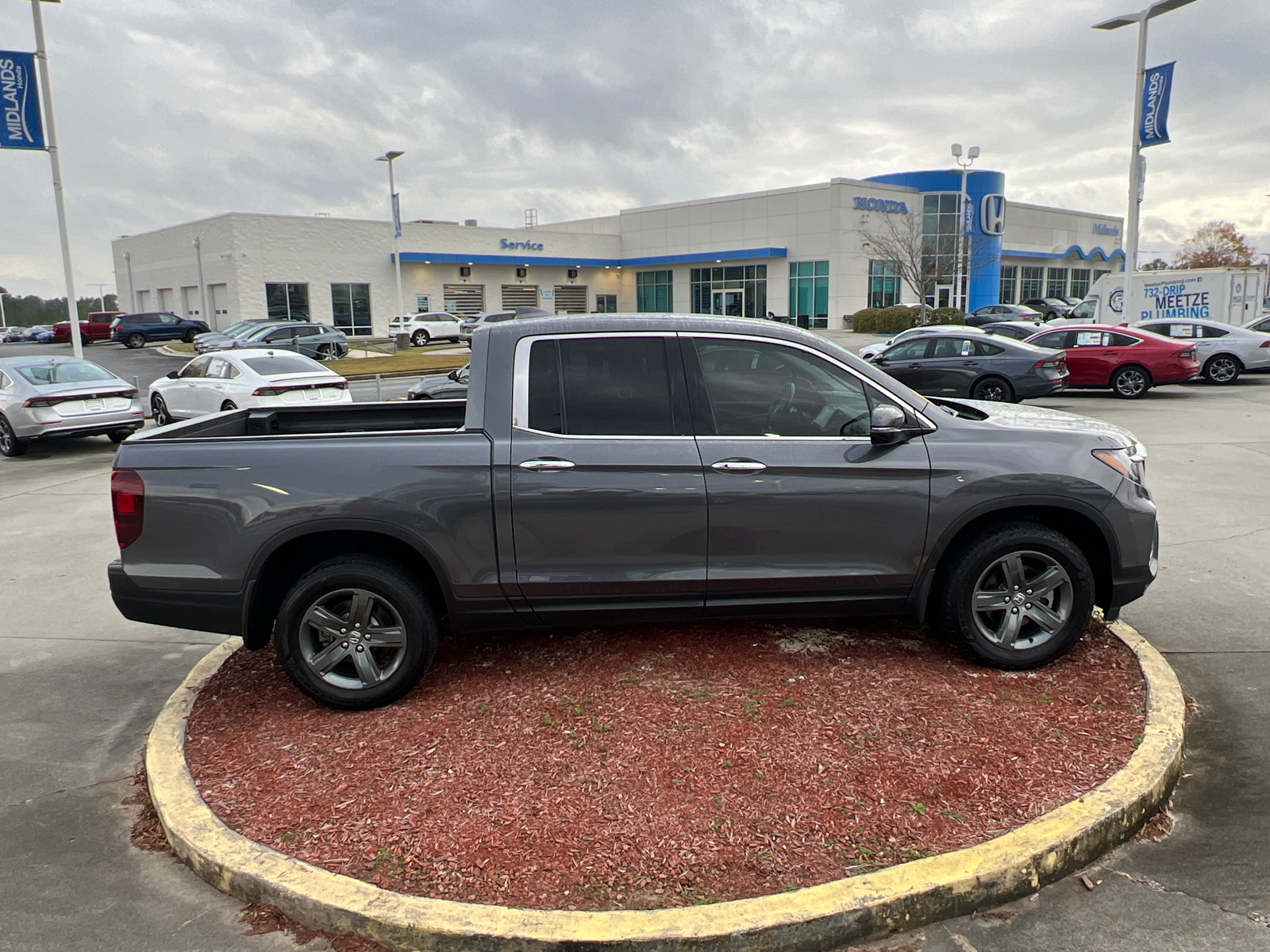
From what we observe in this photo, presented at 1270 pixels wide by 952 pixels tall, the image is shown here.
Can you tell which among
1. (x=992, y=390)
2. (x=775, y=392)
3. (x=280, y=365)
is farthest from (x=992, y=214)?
(x=775, y=392)

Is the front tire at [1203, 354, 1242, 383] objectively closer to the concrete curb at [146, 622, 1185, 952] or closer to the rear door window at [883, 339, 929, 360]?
the rear door window at [883, 339, 929, 360]

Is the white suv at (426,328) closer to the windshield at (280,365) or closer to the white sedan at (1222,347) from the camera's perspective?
the windshield at (280,365)

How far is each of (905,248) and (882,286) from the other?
370 cm

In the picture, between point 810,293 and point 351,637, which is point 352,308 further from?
point 351,637

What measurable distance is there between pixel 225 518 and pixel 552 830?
2.04 metres

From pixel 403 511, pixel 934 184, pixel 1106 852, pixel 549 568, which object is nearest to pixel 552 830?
pixel 549 568

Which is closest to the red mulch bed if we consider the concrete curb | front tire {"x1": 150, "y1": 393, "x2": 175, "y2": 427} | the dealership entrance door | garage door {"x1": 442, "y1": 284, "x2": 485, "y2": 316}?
the concrete curb

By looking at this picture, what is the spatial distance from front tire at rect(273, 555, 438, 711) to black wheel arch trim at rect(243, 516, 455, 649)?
0.45 ft

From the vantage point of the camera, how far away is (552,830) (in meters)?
3.32

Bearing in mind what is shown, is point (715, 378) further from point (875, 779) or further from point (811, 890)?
point (811, 890)

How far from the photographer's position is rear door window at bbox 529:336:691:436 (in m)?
4.30

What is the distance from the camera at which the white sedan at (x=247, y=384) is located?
1484cm

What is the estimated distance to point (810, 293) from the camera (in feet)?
171

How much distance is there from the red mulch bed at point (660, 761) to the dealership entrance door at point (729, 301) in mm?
51134
